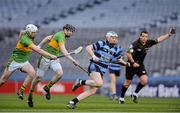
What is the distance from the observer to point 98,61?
18.4 m

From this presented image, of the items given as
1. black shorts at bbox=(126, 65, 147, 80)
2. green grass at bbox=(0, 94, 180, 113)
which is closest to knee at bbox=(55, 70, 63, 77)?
green grass at bbox=(0, 94, 180, 113)

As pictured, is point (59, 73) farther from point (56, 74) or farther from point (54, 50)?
point (54, 50)

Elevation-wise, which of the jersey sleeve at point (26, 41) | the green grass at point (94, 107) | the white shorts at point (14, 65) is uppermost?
the jersey sleeve at point (26, 41)

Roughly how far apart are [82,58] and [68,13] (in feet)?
22.7

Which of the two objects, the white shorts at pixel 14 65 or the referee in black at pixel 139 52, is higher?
the referee in black at pixel 139 52

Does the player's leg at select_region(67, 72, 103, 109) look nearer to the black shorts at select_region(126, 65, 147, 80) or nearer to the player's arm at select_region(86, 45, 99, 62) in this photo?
the player's arm at select_region(86, 45, 99, 62)

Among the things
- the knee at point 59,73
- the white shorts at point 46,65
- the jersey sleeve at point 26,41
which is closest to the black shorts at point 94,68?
the jersey sleeve at point 26,41

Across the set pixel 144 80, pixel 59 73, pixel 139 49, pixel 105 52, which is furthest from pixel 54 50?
pixel 144 80

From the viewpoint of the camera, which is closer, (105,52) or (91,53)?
(91,53)

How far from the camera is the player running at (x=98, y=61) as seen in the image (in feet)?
59.6

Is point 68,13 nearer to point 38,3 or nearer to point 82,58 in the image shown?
point 38,3

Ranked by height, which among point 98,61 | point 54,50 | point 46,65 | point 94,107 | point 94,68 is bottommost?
point 94,107

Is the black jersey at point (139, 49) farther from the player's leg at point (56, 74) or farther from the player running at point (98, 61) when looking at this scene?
the player running at point (98, 61)

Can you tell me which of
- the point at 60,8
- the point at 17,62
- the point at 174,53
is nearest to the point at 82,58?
the point at 174,53
